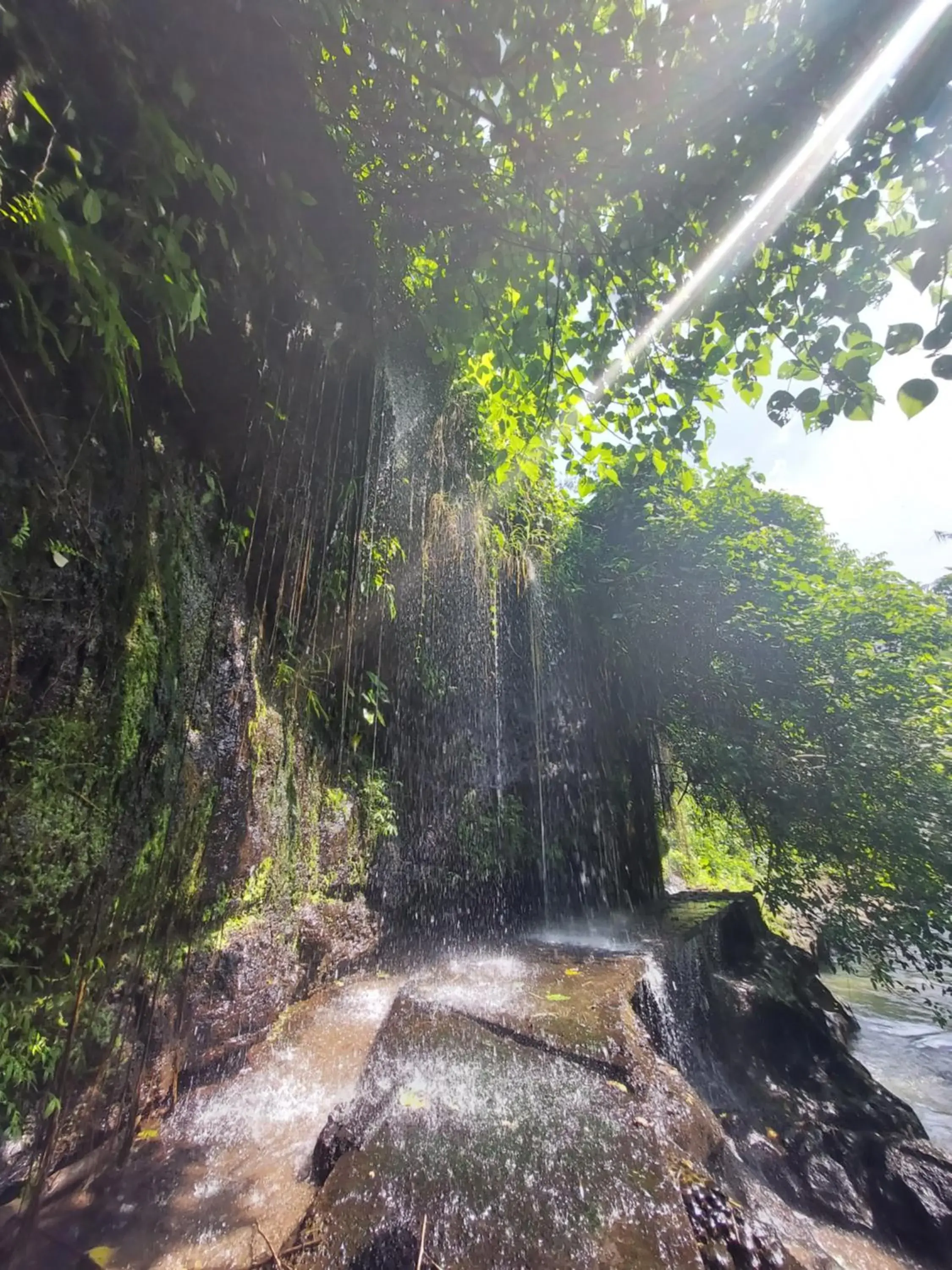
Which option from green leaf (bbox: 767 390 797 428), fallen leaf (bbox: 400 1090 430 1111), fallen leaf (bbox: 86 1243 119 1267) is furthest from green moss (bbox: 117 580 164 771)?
green leaf (bbox: 767 390 797 428)

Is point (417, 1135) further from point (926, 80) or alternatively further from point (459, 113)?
point (459, 113)

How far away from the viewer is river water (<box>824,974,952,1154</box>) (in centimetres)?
526

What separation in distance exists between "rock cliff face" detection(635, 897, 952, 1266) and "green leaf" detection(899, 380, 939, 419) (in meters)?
3.86

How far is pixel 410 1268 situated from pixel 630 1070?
54.8 inches

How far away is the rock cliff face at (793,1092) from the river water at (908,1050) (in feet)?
1.73

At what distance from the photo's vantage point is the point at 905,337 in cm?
198

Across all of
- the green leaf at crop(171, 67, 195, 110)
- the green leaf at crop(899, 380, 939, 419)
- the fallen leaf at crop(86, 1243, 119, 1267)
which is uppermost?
the green leaf at crop(171, 67, 195, 110)

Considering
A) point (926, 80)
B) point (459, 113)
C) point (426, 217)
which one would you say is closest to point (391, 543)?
point (426, 217)

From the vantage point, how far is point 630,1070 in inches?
99.3

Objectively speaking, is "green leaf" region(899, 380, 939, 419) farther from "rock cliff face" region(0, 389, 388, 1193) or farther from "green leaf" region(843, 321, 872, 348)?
"rock cliff face" region(0, 389, 388, 1193)

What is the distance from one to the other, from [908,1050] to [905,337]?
28.5 feet

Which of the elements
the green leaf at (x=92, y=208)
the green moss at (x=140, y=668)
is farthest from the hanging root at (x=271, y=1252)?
the green leaf at (x=92, y=208)

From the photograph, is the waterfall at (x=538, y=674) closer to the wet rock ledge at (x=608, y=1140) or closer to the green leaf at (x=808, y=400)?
the wet rock ledge at (x=608, y=1140)

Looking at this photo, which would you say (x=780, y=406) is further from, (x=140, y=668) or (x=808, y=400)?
(x=140, y=668)
